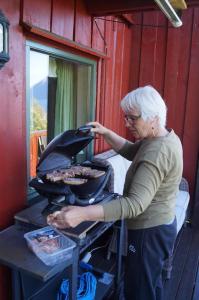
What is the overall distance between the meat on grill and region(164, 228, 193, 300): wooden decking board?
4.24 feet

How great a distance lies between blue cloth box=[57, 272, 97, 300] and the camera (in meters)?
1.93

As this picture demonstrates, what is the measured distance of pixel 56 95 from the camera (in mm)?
2627

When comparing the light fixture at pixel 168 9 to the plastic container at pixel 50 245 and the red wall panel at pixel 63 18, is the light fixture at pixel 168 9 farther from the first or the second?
the plastic container at pixel 50 245

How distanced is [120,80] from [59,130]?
1193mm

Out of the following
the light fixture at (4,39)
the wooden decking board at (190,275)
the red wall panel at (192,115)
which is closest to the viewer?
the light fixture at (4,39)

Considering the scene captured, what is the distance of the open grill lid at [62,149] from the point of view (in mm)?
1652

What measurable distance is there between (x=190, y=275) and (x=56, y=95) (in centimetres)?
206

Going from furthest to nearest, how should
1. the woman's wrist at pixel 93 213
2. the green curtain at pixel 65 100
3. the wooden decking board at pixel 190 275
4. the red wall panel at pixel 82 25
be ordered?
Answer: the green curtain at pixel 65 100, the wooden decking board at pixel 190 275, the red wall panel at pixel 82 25, the woman's wrist at pixel 93 213

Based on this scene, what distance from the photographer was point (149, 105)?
1433 millimetres

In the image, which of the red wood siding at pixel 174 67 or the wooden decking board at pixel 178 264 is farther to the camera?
the red wood siding at pixel 174 67

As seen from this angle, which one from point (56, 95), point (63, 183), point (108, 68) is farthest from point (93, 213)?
point (108, 68)

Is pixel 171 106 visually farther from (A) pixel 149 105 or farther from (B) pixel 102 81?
(A) pixel 149 105

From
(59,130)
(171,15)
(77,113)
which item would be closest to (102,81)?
(77,113)

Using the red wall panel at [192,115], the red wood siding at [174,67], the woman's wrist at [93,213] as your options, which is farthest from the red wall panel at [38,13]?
the red wall panel at [192,115]
